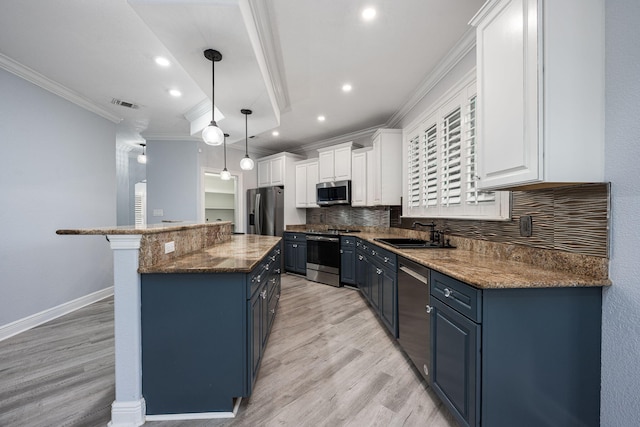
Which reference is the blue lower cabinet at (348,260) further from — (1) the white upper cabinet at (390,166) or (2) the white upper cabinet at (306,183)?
(2) the white upper cabinet at (306,183)

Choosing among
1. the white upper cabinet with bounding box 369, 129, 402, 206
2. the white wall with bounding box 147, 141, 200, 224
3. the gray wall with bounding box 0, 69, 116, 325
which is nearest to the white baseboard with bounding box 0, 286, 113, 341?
the gray wall with bounding box 0, 69, 116, 325

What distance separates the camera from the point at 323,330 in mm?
2646

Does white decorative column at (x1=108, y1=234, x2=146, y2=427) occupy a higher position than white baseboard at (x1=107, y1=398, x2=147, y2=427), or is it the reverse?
white decorative column at (x1=108, y1=234, x2=146, y2=427)

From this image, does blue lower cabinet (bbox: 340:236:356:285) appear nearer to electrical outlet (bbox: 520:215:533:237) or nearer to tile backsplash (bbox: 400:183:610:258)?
tile backsplash (bbox: 400:183:610:258)

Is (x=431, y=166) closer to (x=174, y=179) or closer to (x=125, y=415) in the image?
(x=125, y=415)

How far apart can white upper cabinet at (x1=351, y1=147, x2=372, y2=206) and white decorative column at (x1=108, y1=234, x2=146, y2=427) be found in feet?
10.6

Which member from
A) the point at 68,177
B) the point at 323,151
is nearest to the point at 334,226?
the point at 323,151

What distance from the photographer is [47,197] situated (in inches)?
115

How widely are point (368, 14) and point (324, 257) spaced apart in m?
3.36

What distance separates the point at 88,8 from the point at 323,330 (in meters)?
3.41

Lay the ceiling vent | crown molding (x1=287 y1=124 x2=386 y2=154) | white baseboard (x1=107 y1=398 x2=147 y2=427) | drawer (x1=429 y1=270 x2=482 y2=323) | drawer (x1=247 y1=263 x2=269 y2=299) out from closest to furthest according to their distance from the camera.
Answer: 1. drawer (x1=429 y1=270 x2=482 y2=323)
2. white baseboard (x1=107 y1=398 x2=147 y2=427)
3. drawer (x1=247 y1=263 x2=269 y2=299)
4. the ceiling vent
5. crown molding (x1=287 y1=124 x2=386 y2=154)

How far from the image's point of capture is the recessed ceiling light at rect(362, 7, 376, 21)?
6.21 feet

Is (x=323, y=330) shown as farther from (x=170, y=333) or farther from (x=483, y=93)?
(x=483, y=93)

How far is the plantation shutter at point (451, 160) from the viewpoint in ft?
7.11
